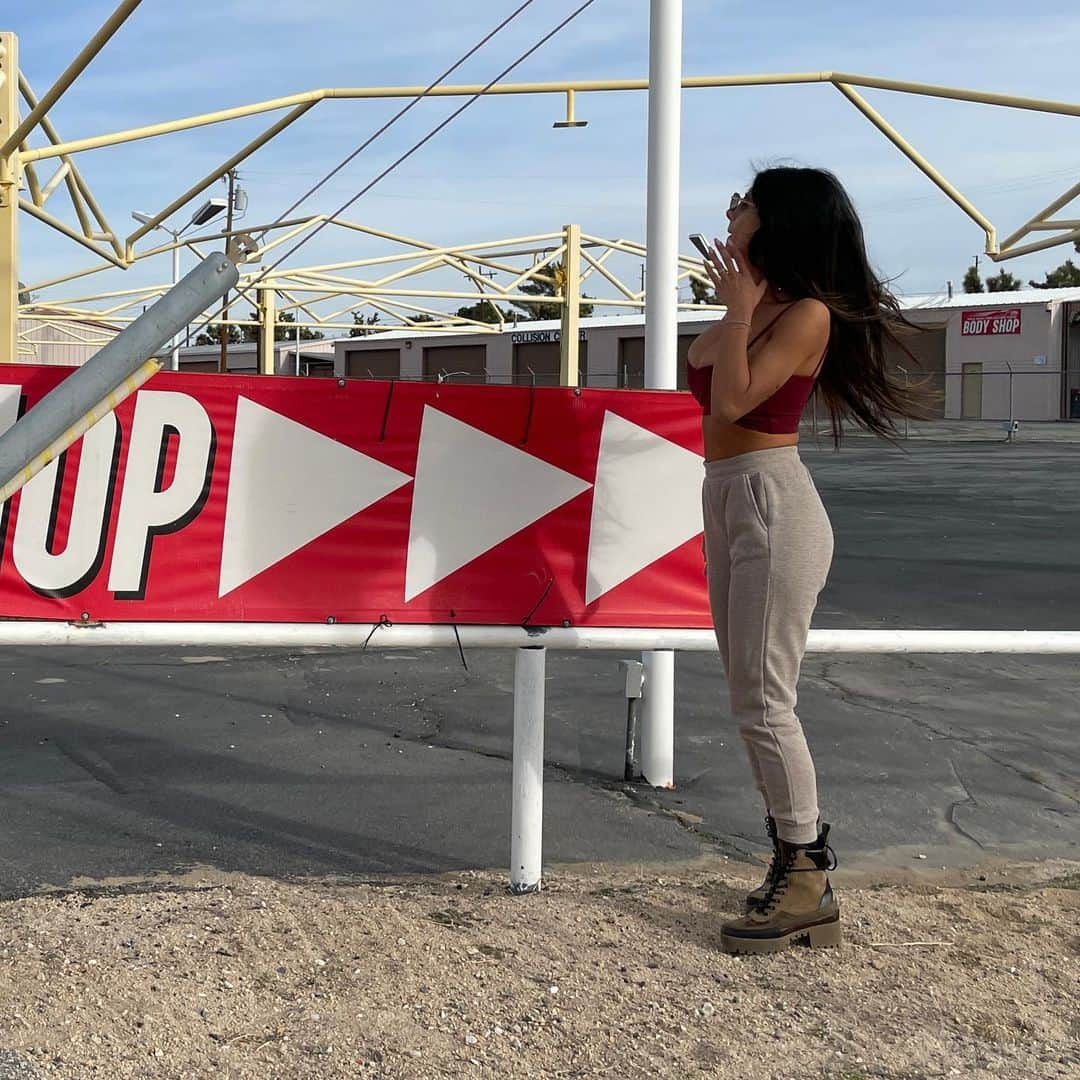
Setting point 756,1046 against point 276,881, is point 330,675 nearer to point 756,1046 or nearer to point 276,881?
point 276,881

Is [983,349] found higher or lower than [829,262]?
higher

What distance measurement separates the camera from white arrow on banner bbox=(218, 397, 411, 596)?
3.64 m

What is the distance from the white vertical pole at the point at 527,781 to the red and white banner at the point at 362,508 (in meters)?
0.18

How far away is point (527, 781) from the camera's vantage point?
3.62 meters

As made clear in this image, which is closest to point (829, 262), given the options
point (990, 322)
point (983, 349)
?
point (990, 322)

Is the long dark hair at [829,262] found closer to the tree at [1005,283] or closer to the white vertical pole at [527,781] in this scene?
the white vertical pole at [527,781]

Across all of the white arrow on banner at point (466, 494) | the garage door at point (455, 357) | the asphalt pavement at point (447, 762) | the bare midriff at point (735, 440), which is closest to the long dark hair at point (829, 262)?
the bare midriff at point (735, 440)

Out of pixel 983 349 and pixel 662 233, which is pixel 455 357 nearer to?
pixel 983 349

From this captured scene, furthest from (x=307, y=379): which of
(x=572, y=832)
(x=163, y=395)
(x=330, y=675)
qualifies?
(x=330, y=675)

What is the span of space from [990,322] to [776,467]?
165ft

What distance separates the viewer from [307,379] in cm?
360

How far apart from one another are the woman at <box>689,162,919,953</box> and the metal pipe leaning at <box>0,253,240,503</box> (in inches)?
50.1

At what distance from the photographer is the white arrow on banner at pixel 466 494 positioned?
371 centimetres

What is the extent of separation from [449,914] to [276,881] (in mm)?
595
